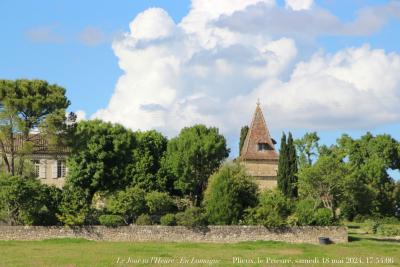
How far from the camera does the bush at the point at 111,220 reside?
50469 mm

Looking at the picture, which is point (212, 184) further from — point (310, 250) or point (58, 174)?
point (58, 174)

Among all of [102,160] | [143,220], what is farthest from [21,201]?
[102,160]

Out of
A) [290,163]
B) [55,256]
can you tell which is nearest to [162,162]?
[290,163]

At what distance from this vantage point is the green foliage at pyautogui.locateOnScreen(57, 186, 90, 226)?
50.6m

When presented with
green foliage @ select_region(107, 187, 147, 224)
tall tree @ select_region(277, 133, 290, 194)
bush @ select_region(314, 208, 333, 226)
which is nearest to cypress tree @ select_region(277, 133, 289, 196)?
tall tree @ select_region(277, 133, 290, 194)

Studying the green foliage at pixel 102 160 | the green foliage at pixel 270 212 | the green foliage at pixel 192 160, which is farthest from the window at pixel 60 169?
the green foliage at pixel 270 212

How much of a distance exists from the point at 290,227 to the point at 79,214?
1437cm

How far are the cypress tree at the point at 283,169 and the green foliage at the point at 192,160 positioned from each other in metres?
5.19

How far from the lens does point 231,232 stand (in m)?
49.8

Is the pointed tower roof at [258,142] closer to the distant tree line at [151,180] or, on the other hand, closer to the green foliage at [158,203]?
the distant tree line at [151,180]

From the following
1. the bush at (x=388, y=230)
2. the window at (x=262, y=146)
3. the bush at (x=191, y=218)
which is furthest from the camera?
the window at (x=262, y=146)

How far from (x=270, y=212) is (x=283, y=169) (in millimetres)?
17046

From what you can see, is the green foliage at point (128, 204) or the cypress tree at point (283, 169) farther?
the cypress tree at point (283, 169)

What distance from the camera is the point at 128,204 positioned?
175 ft
